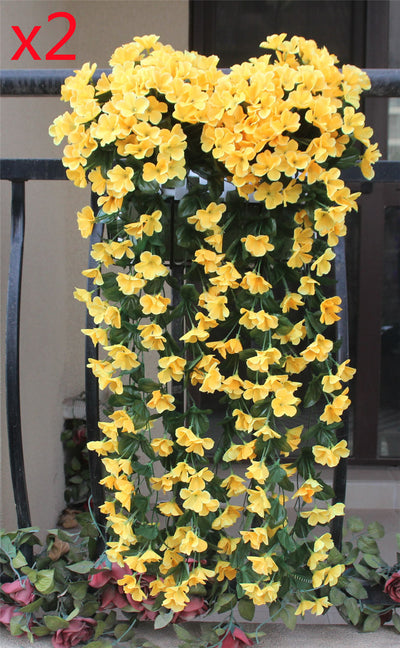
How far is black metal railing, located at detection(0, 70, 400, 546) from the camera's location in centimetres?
137

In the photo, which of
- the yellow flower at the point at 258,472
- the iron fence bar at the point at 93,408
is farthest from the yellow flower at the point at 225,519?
the iron fence bar at the point at 93,408

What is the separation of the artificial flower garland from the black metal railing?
12cm

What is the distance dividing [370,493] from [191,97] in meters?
2.72

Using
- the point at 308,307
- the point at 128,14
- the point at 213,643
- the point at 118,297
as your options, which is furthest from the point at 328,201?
the point at 128,14

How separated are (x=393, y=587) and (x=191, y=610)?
1.52ft

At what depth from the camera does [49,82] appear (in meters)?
1.37

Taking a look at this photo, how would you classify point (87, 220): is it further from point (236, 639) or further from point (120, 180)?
point (236, 639)

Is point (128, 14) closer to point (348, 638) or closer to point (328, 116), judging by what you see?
point (328, 116)

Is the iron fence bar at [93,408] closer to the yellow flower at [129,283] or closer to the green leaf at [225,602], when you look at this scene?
the yellow flower at [129,283]

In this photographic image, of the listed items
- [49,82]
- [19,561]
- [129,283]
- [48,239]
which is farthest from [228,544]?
[48,239]

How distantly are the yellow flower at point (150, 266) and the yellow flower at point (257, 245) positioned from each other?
0.56 feet

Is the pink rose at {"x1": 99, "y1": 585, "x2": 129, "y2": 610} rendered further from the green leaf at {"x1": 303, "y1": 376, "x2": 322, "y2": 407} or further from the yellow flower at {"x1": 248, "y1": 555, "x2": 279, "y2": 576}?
the green leaf at {"x1": 303, "y1": 376, "x2": 322, "y2": 407}

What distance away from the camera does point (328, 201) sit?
1.18 metres

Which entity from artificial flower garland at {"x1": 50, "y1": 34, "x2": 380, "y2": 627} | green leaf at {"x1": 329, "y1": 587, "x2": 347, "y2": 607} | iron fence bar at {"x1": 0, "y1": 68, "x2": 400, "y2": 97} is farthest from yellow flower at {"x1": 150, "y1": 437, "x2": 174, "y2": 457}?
iron fence bar at {"x1": 0, "y1": 68, "x2": 400, "y2": 97}
